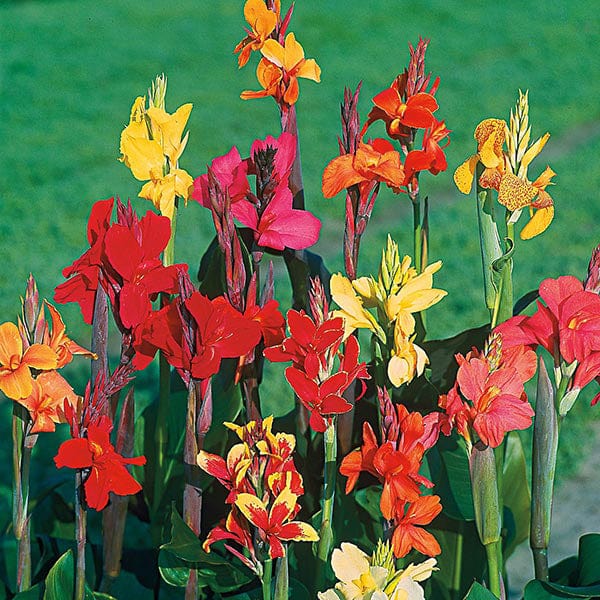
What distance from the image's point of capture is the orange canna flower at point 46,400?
3.51 ft

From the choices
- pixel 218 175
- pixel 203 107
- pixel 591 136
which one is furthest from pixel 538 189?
pixel 203 107

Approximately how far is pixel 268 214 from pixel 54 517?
0.68 meters

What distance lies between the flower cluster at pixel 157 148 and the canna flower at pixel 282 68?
0.10 m

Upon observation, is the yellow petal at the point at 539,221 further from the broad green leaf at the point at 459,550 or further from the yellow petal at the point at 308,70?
the broad green leaf at the point at 459,550

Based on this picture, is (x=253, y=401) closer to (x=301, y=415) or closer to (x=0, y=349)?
(x=301, y=415)

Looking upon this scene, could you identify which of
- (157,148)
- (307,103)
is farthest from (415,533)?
(307,103)

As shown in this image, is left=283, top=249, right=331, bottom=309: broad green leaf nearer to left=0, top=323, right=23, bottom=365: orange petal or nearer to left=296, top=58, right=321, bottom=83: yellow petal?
left=296, top=58, right=321, bottom=83: yellow petal

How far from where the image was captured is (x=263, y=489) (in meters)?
0.90

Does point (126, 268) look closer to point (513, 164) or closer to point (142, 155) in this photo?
point (142, 155)

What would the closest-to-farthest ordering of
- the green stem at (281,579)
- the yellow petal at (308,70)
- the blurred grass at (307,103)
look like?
1. the green stem at (281,579)
2. the yellow petal at (308,70)
3. the blurred grass at (307,103)

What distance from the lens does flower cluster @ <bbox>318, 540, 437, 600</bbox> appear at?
0.87 metres

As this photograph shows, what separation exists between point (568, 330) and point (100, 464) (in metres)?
0.48

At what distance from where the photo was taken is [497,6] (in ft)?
26.8

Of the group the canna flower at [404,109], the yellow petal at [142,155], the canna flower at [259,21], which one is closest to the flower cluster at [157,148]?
the yellow petal at [142,155]
